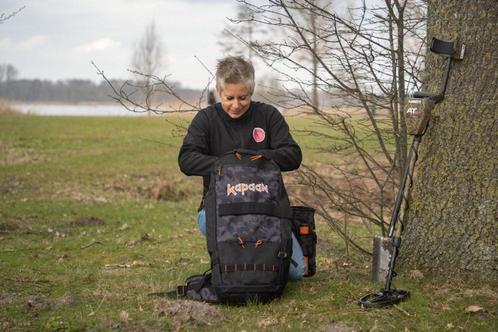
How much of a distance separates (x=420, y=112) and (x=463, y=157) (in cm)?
43

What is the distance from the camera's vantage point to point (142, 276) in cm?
597

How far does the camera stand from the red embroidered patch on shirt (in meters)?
5.10

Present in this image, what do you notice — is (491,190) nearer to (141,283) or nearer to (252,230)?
(252,230)

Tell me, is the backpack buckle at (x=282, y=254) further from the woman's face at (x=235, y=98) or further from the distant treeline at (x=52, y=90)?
the distant treeline at (x=52, y=90)

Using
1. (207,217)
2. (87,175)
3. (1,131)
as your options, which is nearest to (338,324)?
(207,217)

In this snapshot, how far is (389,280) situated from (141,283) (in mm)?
2145

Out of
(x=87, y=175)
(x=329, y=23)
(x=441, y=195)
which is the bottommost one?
(x=87, y=175)

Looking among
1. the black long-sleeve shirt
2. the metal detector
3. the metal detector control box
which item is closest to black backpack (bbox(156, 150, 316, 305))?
the black long-sleeve shirt

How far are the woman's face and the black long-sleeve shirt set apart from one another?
0.15 meters

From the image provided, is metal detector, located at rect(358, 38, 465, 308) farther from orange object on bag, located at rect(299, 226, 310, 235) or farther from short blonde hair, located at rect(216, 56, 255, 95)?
short blonde hair, located at rect(216, 56, 255, 95)

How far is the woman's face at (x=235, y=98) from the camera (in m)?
4.90

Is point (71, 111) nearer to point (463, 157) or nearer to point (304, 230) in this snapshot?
point (304, 230)

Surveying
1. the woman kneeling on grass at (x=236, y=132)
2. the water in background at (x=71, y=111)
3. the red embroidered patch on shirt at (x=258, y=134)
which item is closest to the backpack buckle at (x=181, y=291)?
the woman kneeling on grass at (x=236, y=132)

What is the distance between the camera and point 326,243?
26.7ft
